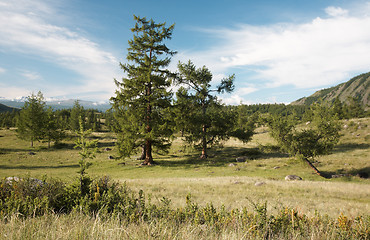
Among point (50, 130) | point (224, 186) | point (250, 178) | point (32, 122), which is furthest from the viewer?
point (50, 130)

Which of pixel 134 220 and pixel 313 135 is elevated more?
pixel 313 135

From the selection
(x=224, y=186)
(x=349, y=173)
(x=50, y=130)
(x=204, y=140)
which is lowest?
(x=349, y=173)

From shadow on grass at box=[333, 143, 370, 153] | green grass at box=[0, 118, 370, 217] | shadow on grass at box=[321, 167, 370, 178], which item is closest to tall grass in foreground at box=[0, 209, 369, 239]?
green grass at box=[0, 118, 370, 217]

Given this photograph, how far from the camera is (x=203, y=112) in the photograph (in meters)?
33.8

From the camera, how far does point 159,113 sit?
2934cm

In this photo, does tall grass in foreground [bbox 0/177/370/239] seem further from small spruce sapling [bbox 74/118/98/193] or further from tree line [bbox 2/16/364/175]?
tree line [bbox 2/16/364/175]

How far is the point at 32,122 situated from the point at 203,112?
38576mm

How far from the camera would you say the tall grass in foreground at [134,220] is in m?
3.53

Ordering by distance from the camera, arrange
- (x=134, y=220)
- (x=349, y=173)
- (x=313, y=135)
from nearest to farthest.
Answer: (x=134, y=220) < (x=349, y=173) < (x=313, y=135)

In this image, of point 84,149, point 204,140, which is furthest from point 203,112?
point 84,149

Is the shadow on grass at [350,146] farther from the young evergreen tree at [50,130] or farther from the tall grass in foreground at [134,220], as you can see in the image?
the young evergreen tree at [50,130]

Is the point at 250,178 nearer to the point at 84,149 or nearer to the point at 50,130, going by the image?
the point at 84,149

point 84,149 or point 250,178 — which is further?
point 250,178

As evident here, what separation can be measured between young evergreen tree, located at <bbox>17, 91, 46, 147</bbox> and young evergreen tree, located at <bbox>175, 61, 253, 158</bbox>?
34.7m
